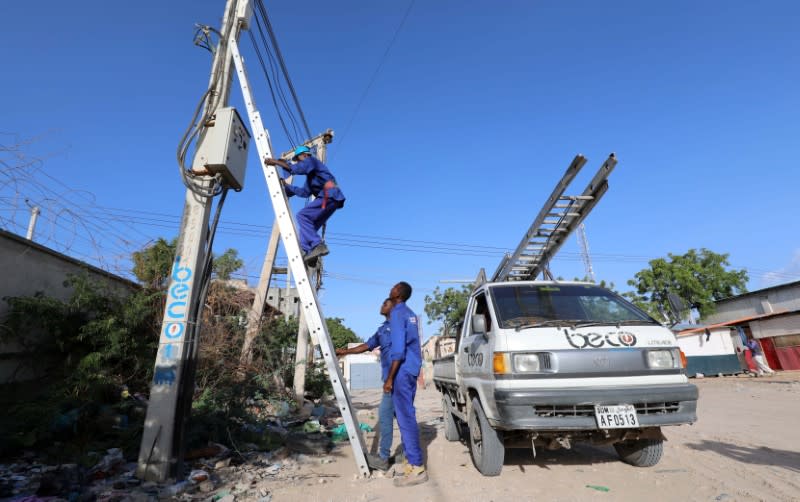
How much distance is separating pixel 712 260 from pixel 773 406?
28.4 metres

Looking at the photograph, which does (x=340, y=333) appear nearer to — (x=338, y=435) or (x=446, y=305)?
(x=446, y=305)

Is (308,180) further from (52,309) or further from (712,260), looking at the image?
(712,260)

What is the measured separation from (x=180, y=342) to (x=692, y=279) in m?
35.6

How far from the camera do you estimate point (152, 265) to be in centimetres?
800

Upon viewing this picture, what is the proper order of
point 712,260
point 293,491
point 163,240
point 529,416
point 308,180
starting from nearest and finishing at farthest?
point 529,416 < point 293,491 < point 308,180 < point 163,240 < point 712,260

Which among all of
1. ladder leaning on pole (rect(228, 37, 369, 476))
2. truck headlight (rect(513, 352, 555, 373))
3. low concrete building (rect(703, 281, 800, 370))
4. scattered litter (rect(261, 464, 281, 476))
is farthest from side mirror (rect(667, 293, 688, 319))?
low concrete building (rect(703, 281, 800, 370))

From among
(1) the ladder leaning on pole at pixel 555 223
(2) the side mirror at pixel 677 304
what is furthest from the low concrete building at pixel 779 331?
(2) the side mirror at pixel 677 304

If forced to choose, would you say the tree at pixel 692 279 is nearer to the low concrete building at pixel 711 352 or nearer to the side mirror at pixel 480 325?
the low concrete building at pixel 711 352

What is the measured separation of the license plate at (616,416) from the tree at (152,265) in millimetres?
7586

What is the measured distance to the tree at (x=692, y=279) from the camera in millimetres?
30219

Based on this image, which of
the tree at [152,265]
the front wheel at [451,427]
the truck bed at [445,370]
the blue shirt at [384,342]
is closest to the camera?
the blue shirt at [384,342]

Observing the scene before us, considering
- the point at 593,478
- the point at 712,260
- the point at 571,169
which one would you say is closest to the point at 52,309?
the point at 593,478

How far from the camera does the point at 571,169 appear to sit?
7238 millimetres

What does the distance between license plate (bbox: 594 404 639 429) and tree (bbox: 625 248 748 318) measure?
3117cm
